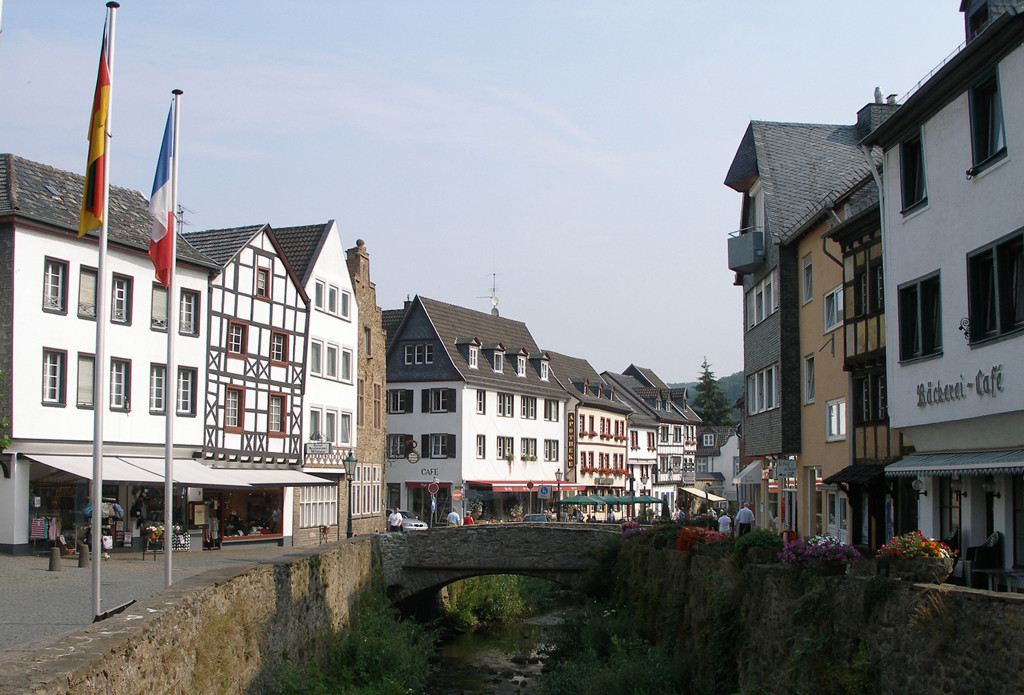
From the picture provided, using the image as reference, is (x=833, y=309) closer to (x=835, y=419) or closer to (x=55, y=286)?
(x=835, y=419)

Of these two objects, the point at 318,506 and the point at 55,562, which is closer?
the point at 55,562

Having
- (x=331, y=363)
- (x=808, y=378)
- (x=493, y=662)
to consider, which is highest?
(x=331, y=363)

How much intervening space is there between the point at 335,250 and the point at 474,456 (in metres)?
18.9

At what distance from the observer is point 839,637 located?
13031 millimetres

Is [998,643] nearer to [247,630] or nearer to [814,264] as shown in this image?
[247,630]

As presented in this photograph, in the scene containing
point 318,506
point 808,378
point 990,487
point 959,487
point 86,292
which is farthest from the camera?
point 318,506

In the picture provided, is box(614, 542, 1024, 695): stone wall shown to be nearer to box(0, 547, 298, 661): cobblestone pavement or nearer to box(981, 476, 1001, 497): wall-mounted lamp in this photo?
box(981, 476, 1001, 497): wall-mounted lamp

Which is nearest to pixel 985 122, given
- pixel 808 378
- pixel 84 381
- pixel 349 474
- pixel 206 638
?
pixel 808 378

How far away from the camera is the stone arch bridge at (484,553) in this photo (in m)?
33.8

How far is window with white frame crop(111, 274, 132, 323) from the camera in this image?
1220 inches

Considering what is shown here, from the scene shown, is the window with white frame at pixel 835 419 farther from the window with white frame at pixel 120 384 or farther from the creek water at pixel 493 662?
the window with white frame at pixel 120 384

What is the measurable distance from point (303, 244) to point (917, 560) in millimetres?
33744

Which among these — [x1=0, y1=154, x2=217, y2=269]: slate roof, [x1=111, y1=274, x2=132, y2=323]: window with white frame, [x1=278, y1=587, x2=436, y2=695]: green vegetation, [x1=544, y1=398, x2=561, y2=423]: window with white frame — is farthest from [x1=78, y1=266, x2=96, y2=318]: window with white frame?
[x1=544, y1=398, x2=561, y2=423]: window with white frame

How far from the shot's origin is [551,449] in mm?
68750
